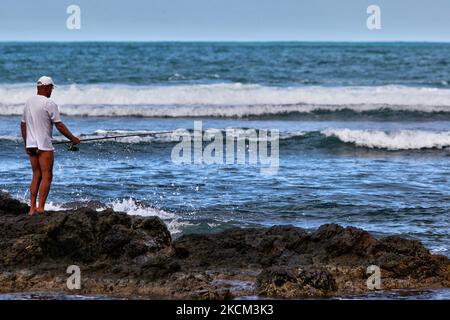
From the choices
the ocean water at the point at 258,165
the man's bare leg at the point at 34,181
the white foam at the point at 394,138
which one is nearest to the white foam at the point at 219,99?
the ocean water at the point at 258,165

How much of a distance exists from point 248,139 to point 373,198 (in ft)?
23.9

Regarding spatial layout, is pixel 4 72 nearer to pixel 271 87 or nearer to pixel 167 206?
pixel 271 87

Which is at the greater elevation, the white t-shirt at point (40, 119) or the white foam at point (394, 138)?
the white t-shirt at point (40, 119)

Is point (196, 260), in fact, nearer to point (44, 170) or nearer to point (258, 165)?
point (44, 170)

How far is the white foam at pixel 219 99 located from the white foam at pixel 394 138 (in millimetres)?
5749

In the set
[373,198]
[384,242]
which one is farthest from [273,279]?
[373,198]

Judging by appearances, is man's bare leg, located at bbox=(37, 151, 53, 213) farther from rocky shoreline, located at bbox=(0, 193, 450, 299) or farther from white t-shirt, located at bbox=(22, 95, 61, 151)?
rocky shoreline, located at bbox=(0, 193, 450, 299)

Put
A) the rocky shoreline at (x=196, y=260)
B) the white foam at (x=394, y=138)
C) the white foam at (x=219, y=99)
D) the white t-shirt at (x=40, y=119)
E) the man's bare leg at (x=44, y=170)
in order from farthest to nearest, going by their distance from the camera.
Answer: the white foam at (x=219, y=99) → the white foam at (x=394, y=138) → the man's bare leg at (x=44, y=170) → the white t-shirt at (x=40, y=119) → the rocky shoreline at (x=196, y=260)

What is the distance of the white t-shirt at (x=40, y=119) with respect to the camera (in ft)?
29.7

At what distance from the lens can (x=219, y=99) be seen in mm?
29828

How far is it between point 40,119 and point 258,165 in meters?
7.13

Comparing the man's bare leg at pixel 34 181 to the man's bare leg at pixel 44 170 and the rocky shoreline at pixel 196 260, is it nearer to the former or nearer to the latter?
the man's bare leg at pixel 44 170

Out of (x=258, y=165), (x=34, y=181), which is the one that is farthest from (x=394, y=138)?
(x=34, y=181)

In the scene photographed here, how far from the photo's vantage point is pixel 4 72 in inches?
1559
